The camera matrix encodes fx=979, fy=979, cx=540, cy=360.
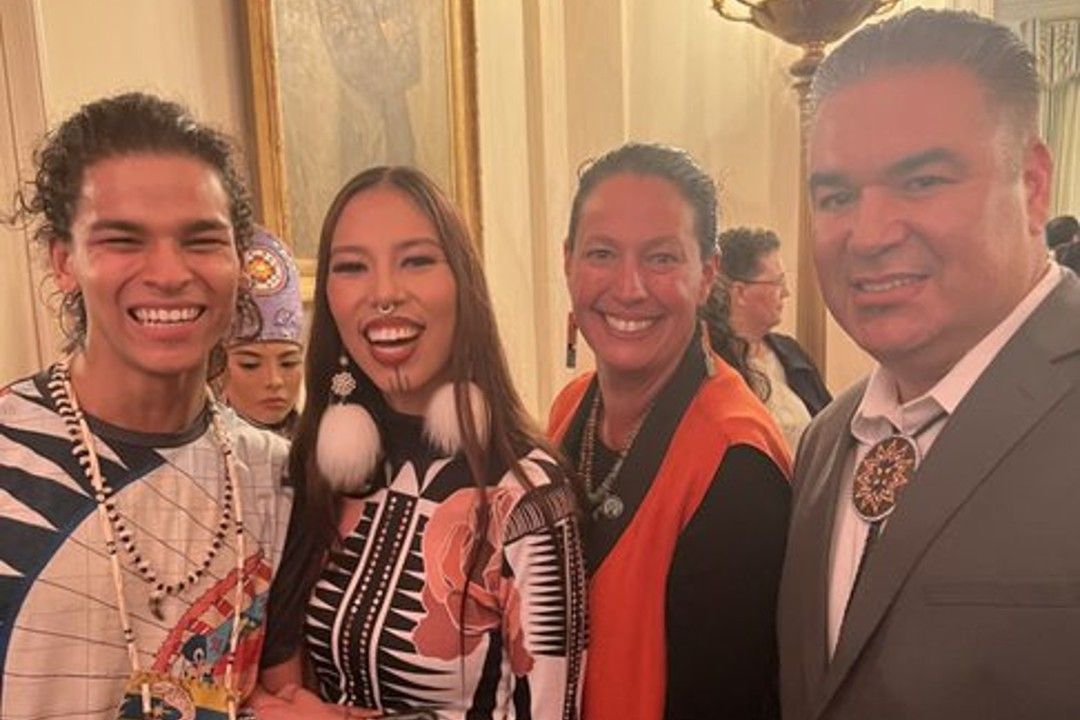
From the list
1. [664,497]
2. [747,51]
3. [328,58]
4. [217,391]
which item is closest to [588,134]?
[747,51]

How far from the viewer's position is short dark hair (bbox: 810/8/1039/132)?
3.31 ft

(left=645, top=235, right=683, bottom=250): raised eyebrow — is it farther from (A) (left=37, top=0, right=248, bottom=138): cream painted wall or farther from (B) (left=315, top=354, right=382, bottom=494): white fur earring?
(A) (left=37, top=0, right=248, bottom=138): cream painted wall

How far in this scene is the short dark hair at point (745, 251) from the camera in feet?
9.57

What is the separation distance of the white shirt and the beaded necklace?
0.79 metres

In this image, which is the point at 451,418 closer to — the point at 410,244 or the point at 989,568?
the point at 410,244

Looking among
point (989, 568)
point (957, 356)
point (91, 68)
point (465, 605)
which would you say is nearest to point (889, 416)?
point (957, 356)

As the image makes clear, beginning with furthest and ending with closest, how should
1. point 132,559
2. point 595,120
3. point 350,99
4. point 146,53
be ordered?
1. point 595,120
2. point 350,99
3. point 146,53
4. point 132,559

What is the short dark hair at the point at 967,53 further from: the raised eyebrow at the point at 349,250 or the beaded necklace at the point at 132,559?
the beaded necklace at the point at 132,559

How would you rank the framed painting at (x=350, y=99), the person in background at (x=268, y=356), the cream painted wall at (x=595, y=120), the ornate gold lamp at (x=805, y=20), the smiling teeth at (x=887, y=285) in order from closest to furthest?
the smiling teeth at (x=887, y=285) → the person in background at (x=268, y=356) → the framed painting at (x=350, y=99) → the cream painted wall at (x=595, y=120) → the ornate gold lamp at (x=805, y=20)

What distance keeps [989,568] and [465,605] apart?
0.65 meters

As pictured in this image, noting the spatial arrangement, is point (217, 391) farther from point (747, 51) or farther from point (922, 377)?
point (747, 51)

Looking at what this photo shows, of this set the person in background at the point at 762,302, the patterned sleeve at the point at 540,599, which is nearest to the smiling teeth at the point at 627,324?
the patterned sleeve at the point at 540,599

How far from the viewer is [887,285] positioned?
1062 millimetres

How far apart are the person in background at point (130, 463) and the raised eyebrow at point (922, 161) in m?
0.87
